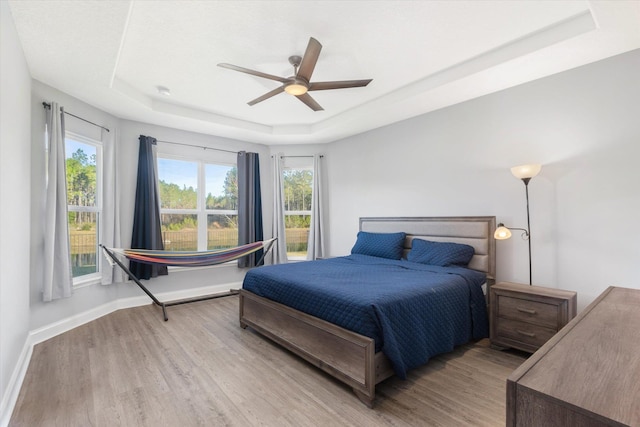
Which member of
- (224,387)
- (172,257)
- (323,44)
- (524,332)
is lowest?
(224,387)

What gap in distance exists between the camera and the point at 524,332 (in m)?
2.38

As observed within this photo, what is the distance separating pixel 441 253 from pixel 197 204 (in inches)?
141

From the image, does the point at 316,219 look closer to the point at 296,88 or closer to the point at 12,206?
the point at 296,88

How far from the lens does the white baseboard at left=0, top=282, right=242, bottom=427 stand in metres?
1.79

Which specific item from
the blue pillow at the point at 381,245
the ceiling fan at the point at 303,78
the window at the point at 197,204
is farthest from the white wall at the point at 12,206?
the blue pillow at the point at 381,245

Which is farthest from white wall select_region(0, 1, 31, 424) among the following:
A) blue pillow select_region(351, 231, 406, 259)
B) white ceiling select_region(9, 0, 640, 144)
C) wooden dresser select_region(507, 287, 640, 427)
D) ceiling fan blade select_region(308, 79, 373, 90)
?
blue pillow select_region(351, 231, 406, 259)

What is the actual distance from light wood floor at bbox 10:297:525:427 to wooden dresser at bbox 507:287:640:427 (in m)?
0.87

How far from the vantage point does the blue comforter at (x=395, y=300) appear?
193 cm

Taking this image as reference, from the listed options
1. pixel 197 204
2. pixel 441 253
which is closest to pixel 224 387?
pixel 441 253

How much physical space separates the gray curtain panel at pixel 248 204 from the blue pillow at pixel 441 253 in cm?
261

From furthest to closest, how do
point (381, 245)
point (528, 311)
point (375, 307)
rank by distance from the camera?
point (381, 245), point (528, 311), point (375, 307)

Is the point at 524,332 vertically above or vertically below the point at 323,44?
below

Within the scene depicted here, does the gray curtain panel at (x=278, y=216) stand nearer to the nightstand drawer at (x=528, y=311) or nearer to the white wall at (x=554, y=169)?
the white wall at (x=554, y=169)

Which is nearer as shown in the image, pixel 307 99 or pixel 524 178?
pixel 524 178
